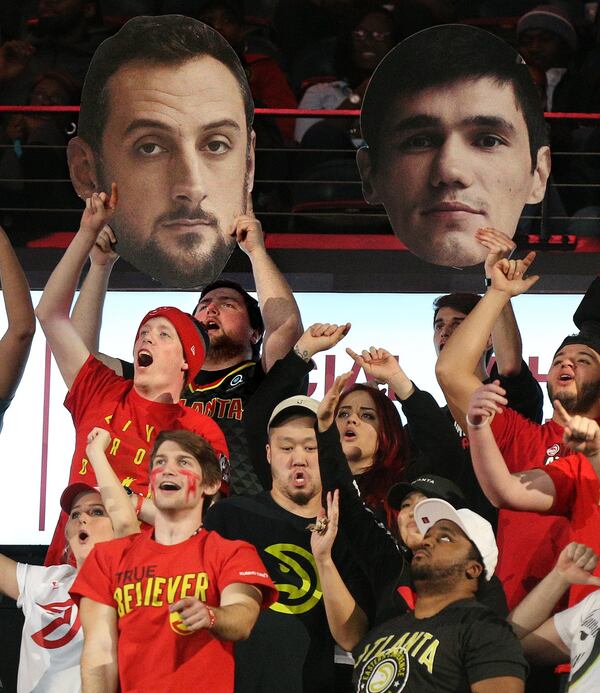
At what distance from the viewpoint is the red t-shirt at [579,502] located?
4.25 metres

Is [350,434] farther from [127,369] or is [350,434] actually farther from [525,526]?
[127,369]

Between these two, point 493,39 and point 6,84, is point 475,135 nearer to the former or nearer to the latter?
point 493,39

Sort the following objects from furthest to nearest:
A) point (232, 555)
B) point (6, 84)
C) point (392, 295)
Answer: point (6, 84) → point (392, 295) → point (232, 555)

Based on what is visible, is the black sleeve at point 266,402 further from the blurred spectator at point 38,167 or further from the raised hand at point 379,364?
the blurred spectator at point 38,167

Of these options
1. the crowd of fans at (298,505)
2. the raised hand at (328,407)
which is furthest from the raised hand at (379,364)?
the raised hand at (328,407)

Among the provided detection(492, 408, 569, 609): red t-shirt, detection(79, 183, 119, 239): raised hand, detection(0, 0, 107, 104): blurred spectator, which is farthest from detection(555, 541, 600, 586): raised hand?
detection(0, 0, 107, 104): blurred spectator

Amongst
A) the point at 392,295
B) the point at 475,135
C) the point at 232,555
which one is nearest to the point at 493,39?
the point at 475,135

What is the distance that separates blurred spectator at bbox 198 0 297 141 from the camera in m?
Answer: 6.43

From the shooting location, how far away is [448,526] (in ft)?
13.9

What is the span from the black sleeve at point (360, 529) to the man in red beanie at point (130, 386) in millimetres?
344

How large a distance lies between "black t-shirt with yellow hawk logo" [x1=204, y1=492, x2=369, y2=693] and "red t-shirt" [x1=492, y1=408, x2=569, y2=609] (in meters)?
0.46

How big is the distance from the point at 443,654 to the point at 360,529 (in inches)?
20.7

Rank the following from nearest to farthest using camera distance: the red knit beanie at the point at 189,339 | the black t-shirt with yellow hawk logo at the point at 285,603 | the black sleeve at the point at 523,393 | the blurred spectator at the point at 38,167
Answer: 1. the black t-shirt with yellow hawk logo at the point at 285,603
2. the red knit beanie at the point at 189,339
3. the black sleeve at the point at 523,393
4. the blurred spectator at the point at 38,167

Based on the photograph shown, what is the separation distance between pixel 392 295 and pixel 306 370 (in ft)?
3.43
